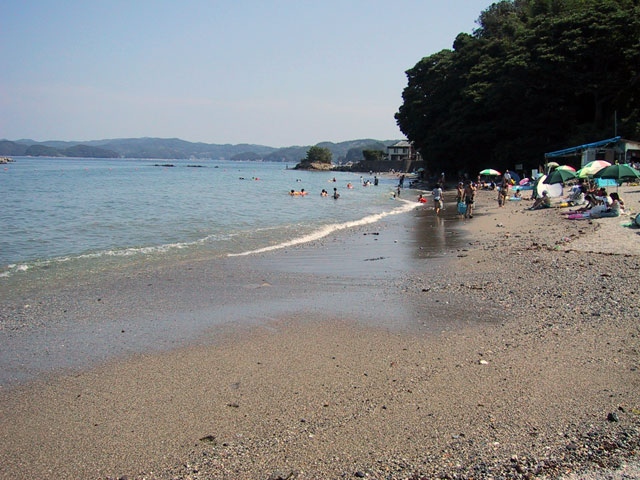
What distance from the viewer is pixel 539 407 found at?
19.5 feet

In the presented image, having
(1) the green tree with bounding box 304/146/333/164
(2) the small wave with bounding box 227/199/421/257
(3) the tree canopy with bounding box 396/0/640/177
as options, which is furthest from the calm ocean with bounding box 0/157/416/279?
(1) the green tree with bounding box 304/146/333/164

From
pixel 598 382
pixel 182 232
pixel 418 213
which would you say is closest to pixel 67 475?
pixel 598 382

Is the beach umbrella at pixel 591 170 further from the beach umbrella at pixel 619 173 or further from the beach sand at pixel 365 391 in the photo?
the beach sand at pixel 365 391

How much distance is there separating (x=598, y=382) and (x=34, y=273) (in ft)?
47.6

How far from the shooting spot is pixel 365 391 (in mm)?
6570

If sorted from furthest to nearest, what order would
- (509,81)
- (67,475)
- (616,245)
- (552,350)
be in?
1. (509,81)
2. (616,245)
3. (552,350)
4. (67,475)

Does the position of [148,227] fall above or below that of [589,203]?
below

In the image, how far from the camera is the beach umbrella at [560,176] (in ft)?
95.8

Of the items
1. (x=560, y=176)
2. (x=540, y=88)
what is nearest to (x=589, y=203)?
(x=560, y=176)

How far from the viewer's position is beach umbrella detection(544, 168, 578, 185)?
29.2 m

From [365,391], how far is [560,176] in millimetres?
26896

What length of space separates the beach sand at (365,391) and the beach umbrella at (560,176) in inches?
720

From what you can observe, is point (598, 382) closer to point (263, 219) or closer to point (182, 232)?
point (182, 232)

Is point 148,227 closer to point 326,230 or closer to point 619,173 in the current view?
point 326,230
